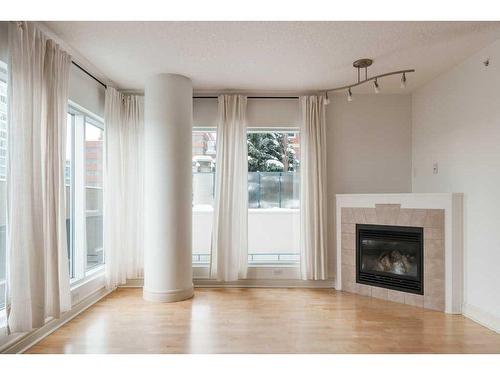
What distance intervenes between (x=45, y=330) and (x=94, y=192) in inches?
67.0

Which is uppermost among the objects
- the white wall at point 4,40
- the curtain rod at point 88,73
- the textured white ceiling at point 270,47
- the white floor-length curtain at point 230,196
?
the textured white ceiling at point 270,47

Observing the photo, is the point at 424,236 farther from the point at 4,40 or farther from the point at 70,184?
the point at 4,40

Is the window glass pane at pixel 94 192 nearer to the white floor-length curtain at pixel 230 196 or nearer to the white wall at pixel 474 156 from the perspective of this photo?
the white floor-length curtain at pixel 230 196

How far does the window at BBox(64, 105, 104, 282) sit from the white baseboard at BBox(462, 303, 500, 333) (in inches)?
163

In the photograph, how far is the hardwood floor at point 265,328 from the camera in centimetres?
250

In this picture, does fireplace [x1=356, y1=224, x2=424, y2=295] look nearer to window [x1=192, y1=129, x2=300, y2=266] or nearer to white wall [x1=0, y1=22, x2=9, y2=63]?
window [x1=192, y1=129, x2=300, y2=266]

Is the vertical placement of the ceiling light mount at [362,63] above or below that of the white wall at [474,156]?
above

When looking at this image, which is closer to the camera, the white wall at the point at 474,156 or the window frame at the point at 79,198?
the white wall at the point at 474,156

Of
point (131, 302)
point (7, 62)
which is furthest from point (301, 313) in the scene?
point (7, 62)

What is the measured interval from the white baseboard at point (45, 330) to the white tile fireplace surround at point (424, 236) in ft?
9.96

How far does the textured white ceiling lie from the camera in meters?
2.66

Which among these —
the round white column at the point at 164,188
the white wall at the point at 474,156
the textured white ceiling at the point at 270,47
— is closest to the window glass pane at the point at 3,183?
the textured white ceiling at the point at 270,47

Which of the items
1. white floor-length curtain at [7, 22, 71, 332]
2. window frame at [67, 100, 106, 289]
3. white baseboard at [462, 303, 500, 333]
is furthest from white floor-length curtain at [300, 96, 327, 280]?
white floor-length curtain at [7, 22, 71, 332]

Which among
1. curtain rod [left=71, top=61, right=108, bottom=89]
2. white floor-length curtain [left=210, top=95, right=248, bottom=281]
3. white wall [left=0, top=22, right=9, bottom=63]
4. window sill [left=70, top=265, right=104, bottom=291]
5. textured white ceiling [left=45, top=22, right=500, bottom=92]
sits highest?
textured white ceiling [left=45, top=22, right=500, bottom=92]
